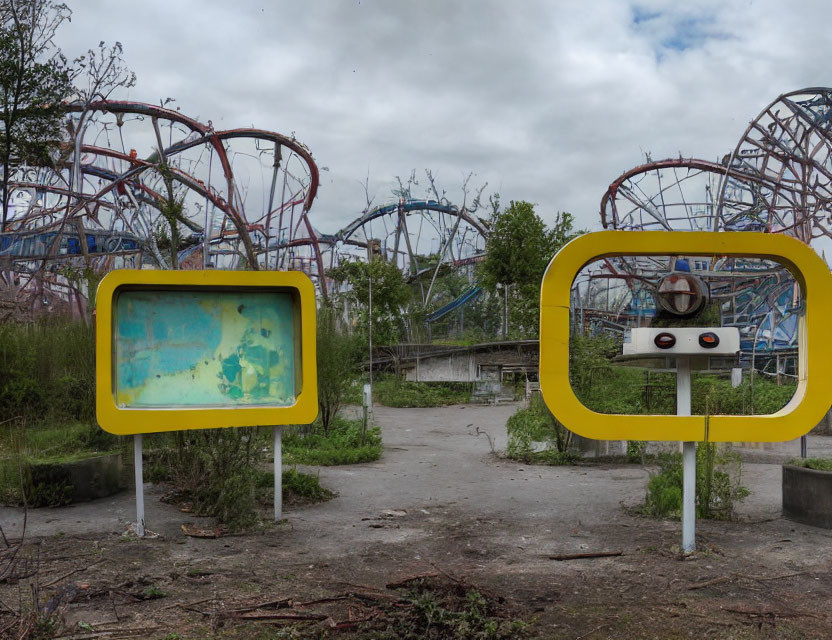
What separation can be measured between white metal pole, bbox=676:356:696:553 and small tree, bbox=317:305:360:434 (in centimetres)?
698

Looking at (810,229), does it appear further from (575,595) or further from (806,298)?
(575,595)

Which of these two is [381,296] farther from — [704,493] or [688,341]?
[688,341]

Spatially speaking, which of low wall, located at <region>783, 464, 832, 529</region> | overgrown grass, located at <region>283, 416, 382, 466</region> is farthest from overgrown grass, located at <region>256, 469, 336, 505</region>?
low wall, located at <region>783, 464, 832, 529</region>

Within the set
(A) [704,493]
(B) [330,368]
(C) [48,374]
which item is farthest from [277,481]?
(C) [48,374]

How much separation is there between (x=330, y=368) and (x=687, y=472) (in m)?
7.14

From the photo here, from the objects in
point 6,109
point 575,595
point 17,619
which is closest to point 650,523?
point 575,595

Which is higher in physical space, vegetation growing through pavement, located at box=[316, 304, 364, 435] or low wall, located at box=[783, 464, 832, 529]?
vegetation growing through pavement, located at box=[316, 304, 364, 435]

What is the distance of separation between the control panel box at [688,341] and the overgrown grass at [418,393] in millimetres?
16885

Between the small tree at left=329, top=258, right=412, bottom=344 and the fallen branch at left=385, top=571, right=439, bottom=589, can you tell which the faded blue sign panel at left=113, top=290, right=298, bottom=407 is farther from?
the small tree at left=329, top=258, right=412, bottom=344

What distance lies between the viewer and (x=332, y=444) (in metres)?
12.2

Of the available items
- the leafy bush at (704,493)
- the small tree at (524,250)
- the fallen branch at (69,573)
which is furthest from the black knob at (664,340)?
the small tree at (524,250)

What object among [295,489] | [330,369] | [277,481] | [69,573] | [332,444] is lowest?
[332,444]

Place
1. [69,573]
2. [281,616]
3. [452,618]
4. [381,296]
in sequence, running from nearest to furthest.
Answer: [452,618], [281,616], [69,573], [381,296]

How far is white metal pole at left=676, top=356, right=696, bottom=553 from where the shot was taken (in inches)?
233
